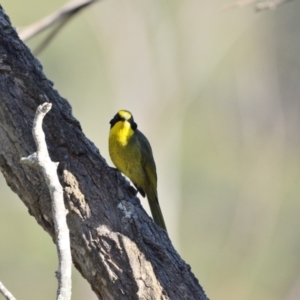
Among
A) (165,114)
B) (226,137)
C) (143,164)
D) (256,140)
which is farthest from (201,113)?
(143,164)

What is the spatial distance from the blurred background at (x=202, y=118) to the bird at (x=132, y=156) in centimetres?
417

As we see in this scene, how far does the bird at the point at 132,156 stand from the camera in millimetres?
4488

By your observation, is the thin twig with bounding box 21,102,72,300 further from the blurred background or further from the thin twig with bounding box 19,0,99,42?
the blurred background

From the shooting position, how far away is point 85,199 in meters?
2.86

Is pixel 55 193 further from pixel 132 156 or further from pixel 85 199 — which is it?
pixel 132 156

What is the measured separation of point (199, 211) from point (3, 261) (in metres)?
5.90

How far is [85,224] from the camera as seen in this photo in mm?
2807

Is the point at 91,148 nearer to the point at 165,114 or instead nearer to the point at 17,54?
the point at 17,54

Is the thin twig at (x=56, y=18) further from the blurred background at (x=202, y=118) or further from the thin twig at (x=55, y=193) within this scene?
the blurred background at (x=202, y=118)

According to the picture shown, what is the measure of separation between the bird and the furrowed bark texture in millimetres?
1440

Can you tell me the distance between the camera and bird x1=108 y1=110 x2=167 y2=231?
4488mm

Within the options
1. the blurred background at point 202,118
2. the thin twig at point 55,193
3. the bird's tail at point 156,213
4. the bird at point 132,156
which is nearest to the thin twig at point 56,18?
the bird at point 132,156

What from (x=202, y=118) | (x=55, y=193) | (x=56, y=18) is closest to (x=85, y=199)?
(x=55, y=193)

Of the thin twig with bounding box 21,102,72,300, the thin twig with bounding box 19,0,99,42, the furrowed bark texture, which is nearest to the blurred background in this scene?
the thin twig with bounding box 19,0,99,42
